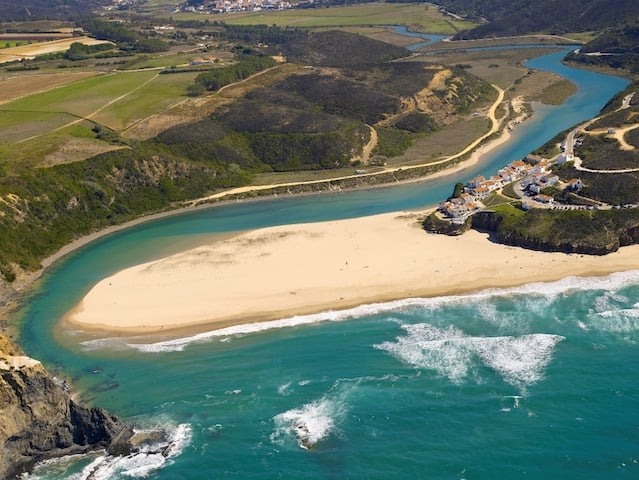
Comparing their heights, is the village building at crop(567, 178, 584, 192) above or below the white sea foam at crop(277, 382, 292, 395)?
above

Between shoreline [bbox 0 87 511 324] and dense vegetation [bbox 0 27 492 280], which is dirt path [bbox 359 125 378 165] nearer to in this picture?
dense vegetation [bbox 0 27 492 280]

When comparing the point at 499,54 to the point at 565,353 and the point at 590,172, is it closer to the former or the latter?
the point at 590,172

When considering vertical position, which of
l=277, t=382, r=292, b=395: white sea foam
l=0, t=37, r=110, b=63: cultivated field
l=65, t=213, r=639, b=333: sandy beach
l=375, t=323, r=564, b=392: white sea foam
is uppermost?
l=0, t=37, r=110, b=63: cultivated field

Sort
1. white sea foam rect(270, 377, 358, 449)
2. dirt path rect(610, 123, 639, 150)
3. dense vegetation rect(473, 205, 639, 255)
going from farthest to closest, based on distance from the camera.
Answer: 1. dirt path rect(610, 123, 639, 150)
2. dense vegetation rect(473, 205, 639, 255)
3. white sea foam rect(270, 377, 358, 449)

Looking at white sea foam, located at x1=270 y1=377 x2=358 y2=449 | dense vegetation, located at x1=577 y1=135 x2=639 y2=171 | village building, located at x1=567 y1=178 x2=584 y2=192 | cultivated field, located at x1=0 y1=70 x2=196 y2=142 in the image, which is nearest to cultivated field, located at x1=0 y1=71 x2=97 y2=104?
cultivated field, located at x1=0 y1=70 x2=196 y2=142

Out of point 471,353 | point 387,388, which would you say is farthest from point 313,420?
point 471,353

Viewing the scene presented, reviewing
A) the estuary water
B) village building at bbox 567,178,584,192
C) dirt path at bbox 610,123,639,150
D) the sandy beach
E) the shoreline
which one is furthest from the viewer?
dirt path at bbox 610,123,639,150

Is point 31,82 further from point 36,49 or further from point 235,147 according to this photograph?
point 235,147

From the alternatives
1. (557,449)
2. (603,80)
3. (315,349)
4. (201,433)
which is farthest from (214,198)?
(603,80)

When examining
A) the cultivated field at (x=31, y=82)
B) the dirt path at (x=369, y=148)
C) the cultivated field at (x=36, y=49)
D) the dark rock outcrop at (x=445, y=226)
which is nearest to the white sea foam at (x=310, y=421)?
the dark rock outcrop at (x=445, y=226)
